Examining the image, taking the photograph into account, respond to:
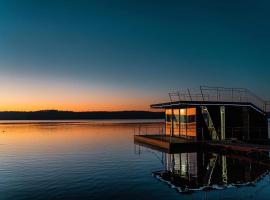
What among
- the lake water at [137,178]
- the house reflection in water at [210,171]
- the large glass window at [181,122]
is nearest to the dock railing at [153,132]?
the large glass window at [181,122]

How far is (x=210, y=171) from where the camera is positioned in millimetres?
24531

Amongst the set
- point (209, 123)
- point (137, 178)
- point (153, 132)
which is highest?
point (209, 123)

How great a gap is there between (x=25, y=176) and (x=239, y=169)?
1692 centimetres

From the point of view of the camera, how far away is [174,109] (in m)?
41.8

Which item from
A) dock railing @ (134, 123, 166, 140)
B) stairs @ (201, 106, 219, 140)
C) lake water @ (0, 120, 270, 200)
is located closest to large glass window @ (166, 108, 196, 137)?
stairs @ (201, 106, 219, 140)

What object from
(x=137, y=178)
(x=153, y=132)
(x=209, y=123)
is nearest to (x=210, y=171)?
(x=137, y=178)

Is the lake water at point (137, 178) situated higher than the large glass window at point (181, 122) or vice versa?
the large glass window at point (181, 122)

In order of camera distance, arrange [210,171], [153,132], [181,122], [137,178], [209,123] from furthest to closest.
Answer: [153,132]
[181,122]
[209,123]
[210,171]
[137,178]

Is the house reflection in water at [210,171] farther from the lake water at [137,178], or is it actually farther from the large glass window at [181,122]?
the large glass window at [181,122]

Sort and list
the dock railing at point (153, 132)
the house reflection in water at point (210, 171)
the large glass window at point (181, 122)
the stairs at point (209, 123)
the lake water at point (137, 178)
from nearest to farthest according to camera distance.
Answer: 1. the lake water at point (137, 178)
2. the house reflection in water at point (210, 171)
3. the stairs at point (209, 123)
4. the large glass window at point (181, 122)
5. the dock railing at point (153, 132)

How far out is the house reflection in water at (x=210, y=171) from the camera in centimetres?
2017

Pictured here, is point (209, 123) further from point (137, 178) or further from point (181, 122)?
point (137, 178)

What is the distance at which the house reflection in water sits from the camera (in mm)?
20172

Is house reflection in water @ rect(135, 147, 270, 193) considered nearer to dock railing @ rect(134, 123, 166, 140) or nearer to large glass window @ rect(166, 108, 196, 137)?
large glass window @ rect(166, 108, 196, 137)
